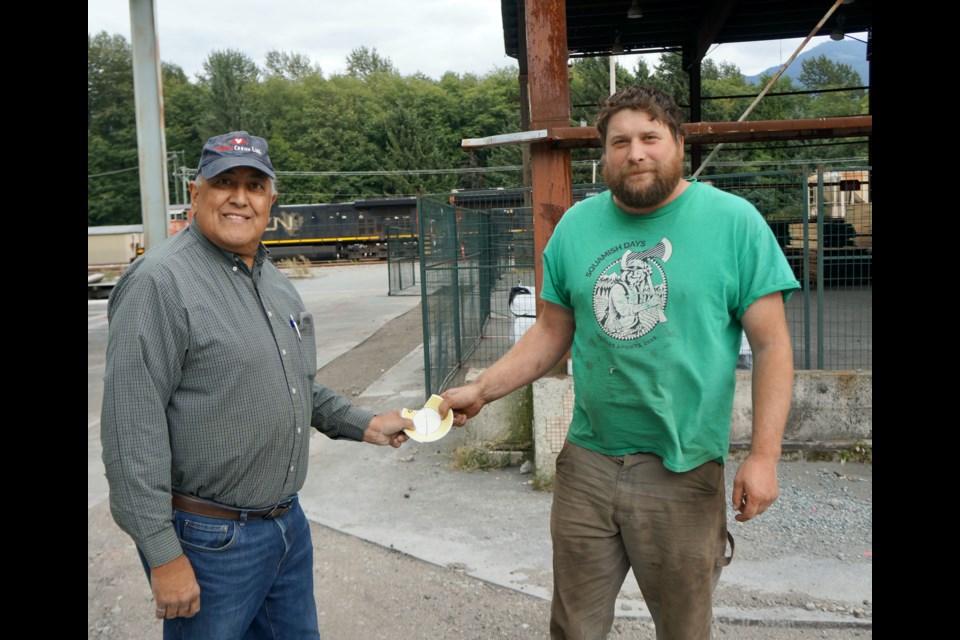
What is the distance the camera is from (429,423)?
125 inches

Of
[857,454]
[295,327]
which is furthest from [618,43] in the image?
[295,327]

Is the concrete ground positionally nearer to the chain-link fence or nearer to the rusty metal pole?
the chain-link fence

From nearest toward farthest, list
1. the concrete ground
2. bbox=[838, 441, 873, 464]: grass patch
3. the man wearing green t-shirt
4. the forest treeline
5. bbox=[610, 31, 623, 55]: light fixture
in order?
the man wearing green t-shirt → the concrete ground → bbox=[838, 441, 873, 464]: grass patch → bbox=[610, 31, 623, 55]: light fixture → the forest treeline

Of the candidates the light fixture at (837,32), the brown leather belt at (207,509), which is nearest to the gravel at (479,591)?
the brown leather belt at (207,509)

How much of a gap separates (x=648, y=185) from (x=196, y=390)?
1.59 m

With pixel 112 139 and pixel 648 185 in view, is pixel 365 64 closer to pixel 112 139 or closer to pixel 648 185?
pixel 112 139

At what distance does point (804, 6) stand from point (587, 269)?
1142 cm

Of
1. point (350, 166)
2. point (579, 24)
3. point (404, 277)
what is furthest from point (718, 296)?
point (350, 166)

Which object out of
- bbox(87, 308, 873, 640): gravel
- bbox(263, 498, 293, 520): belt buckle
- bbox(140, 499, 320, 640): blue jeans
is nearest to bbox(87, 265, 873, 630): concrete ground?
bbox(87, 308, 873, 640): gravel

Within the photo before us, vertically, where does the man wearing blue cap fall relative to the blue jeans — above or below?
above

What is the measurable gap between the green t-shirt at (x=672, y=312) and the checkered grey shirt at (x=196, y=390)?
42.1 inches

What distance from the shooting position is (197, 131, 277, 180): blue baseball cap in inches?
97.8

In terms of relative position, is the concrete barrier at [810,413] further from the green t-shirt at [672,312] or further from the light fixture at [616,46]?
the light fixture at [616,46]

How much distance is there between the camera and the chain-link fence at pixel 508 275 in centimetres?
774
